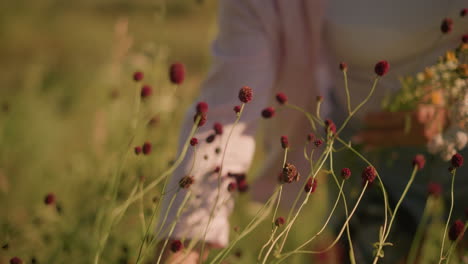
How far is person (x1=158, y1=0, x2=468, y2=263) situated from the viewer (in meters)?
0.75

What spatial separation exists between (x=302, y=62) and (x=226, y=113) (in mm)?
259

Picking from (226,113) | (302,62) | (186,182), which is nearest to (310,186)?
(186,182)

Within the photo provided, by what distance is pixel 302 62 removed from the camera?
3.24 feet

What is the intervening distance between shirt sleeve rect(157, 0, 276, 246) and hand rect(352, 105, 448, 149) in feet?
0.68

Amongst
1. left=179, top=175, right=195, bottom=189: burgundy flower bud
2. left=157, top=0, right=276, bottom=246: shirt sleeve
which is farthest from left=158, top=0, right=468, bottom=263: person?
left=179, top=175, right=195, bottom=189: burgundy flower bud

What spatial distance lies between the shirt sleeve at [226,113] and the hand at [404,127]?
0.68 feet

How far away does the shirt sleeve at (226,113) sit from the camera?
2.34 feet

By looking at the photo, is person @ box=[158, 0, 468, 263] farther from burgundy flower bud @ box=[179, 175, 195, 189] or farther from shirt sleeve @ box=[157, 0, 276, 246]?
burgundy flower bud @ box=[179, 175, 195, 189]

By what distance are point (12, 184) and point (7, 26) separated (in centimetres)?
200

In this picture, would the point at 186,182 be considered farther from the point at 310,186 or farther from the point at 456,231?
the point at 456,231

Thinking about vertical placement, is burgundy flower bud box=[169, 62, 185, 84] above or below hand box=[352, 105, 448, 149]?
above

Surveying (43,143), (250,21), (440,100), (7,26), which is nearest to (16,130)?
(43,143)

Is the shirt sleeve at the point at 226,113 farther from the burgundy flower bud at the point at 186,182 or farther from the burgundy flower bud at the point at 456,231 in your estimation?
the burgundy flower bud at the point at 456,231

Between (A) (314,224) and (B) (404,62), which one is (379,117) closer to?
(B) (404,62)
